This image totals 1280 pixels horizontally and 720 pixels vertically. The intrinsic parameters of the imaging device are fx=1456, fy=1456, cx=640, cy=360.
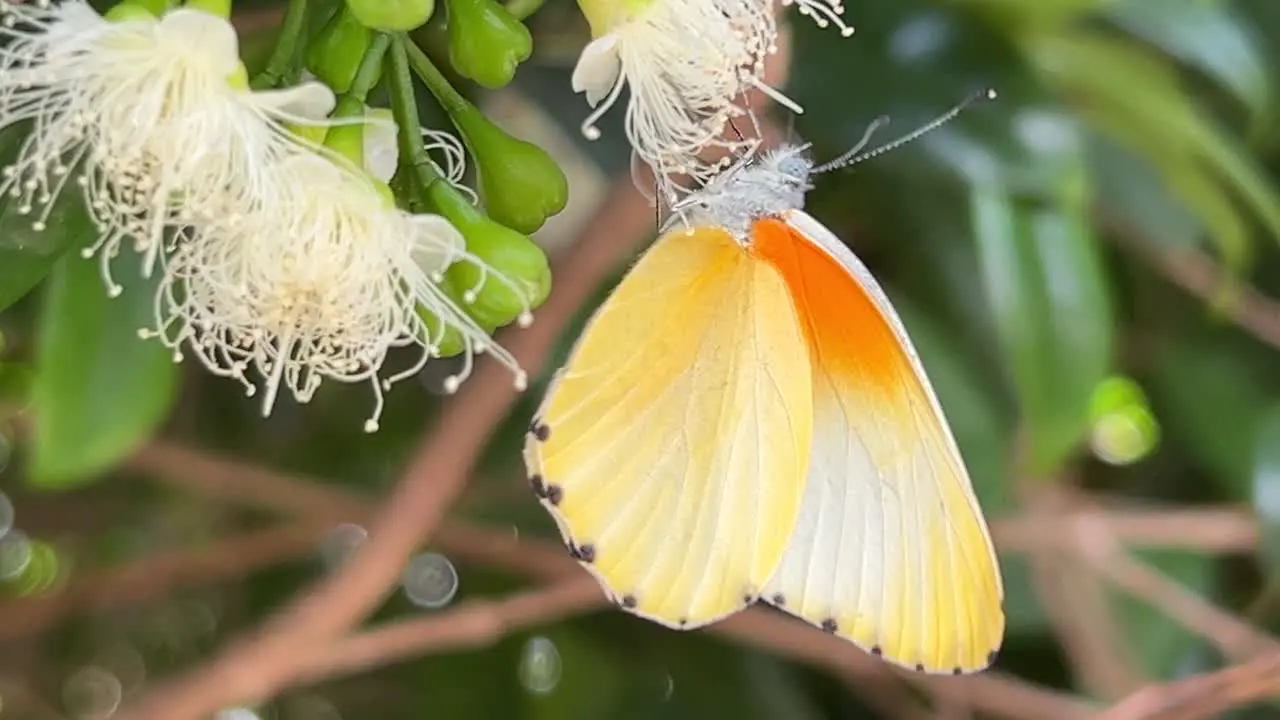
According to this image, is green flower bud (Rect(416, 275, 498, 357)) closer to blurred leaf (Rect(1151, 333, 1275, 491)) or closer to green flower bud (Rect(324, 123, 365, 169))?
green flower bud (Rect(324, 123, 365, 169))

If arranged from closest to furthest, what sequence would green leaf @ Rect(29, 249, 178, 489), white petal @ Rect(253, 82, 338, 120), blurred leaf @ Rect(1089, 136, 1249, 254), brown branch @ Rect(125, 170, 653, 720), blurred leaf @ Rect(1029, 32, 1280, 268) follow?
1. white petal @ Rect(253, 82, 338, 120)
2. green leaf @ Rect(29, 249, 178, 489)
3. brown branch @ Rect(125, 170, 653, 720)
4. blurred leaf @ Rect(1029, 32, 1280, 268)
5. blurred leaf @ Rect(1089, 136, 1249, 254)

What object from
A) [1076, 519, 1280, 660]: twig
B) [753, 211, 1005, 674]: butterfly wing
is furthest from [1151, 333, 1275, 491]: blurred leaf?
[753, 211, 1005, 674]: butterfly wing

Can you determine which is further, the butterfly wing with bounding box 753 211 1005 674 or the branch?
the branch

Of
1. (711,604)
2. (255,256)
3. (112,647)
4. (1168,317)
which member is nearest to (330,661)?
(711,604)

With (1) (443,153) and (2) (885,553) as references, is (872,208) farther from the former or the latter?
(1) (443,153)

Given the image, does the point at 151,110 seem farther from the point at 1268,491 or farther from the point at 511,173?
the point at 1268,491

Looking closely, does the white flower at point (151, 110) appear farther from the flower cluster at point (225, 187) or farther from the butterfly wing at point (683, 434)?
the butterfly wing at point (683, 434)

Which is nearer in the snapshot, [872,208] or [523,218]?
[523,218]
